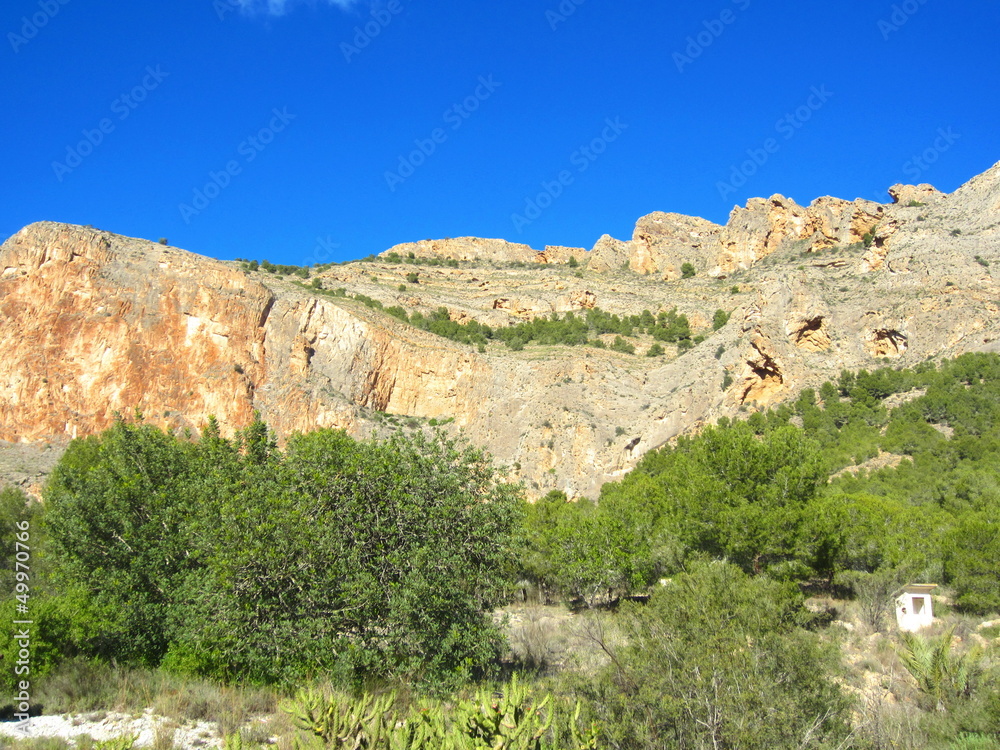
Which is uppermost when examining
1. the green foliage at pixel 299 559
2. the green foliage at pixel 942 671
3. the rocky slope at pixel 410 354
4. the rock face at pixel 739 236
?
the rock face at pixel 739 236

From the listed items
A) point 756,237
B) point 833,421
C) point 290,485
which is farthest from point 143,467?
point 756,237

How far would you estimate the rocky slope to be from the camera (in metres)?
48.0

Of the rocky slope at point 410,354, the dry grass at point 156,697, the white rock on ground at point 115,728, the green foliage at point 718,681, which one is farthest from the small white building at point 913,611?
the rocky slope at point 410,354

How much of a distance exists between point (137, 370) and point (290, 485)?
4194cm

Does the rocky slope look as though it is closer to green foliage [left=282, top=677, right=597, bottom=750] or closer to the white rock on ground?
the white rock on ground

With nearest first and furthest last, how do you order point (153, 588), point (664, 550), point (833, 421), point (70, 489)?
point (153, 588), point (70, 489), point (664, 550), point (833, 421)

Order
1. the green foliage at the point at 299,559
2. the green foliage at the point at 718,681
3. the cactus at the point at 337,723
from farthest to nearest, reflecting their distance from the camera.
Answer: the green foliage at the point at 299,559 < the green foliage at the point at 718,681 < the cactus at the point at 337,723

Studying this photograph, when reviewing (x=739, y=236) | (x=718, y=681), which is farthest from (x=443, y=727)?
(x=739, y=236)

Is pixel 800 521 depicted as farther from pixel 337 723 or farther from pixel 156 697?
pixel 156 697

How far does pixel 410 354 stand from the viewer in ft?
188

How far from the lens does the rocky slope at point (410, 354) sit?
4803 cm

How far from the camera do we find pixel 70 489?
1535 centimetres

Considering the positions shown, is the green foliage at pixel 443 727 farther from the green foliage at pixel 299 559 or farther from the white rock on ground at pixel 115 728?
the green foliage at pixel 299 559

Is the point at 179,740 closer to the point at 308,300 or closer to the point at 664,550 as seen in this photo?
the point at 664,550
